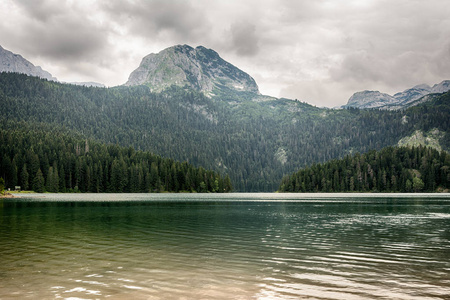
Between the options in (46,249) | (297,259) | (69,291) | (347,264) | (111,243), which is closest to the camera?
(69,291)

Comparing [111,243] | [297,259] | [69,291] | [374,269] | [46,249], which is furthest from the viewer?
[111,243]

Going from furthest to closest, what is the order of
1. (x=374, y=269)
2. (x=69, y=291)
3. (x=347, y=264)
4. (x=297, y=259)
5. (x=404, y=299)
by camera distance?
(x=297, y=259) → (x=347, y=264) → (x=374, y=269) → (x=69, y=291) → (x=404, y=299)

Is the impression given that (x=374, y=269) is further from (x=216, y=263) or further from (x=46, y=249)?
(x=46, y=249)

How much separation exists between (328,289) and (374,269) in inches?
269

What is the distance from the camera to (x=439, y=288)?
754 inches

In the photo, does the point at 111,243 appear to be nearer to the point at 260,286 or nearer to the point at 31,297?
the point at 31,297

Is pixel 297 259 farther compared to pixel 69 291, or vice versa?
pixel 297 259

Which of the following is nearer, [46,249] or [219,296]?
[219,296]

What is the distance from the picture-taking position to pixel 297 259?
27.5 metres

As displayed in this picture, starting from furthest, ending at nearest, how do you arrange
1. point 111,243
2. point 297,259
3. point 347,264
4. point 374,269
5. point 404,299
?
1. point 111,243
2. point 297,259
3. point 347,264
4. point 374,269
5. point 404,299

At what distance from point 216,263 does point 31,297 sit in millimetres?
11986

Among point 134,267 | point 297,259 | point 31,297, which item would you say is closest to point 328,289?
point 297,259

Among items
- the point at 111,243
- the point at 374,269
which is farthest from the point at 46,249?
the point at 374,269

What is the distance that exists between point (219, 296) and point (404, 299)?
8.82 m
